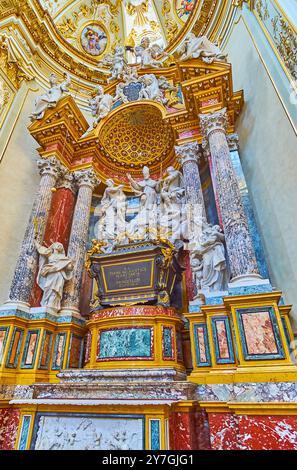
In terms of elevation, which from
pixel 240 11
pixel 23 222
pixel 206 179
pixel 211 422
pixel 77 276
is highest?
pixel 240 11

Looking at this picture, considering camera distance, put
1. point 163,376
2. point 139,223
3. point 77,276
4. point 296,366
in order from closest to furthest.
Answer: point 296,366 → point 163,376 → point 77,276 → point 139,223

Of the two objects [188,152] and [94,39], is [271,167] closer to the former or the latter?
[188,152]

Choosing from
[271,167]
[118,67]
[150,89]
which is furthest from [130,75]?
[271,167]

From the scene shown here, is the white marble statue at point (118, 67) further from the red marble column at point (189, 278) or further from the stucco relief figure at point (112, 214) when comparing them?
the red marble column at point (189, 278)

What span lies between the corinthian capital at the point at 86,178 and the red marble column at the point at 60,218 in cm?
35

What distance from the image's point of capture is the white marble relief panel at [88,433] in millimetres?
2943

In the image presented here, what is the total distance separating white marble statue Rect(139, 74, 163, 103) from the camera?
758 centimetres

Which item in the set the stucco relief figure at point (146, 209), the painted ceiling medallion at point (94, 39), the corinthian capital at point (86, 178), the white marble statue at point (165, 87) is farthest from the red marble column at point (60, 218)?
the painted ceiling medallion at point (94, 39)

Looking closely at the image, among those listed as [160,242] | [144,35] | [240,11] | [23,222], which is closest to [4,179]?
[23,222]

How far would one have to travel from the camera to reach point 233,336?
3768 mm

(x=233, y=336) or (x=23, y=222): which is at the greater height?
(x=23, y=222)

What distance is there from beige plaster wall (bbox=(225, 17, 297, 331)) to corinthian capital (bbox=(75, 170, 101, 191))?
3.66 m

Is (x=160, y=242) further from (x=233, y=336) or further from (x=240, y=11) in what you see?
(x=240, y=11)
